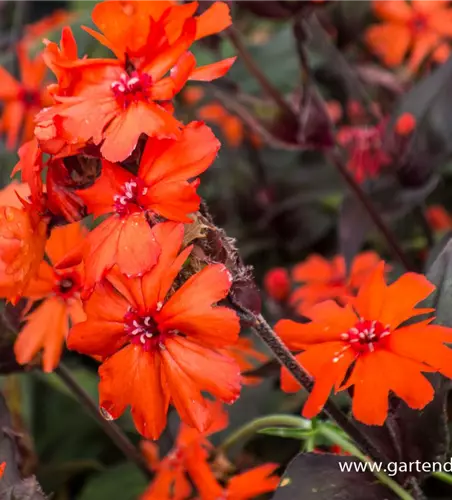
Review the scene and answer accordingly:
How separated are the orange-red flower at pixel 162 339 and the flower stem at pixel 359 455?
4.3 inches

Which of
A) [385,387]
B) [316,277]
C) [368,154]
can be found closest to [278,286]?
[316,277]

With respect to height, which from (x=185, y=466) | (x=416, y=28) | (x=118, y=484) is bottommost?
(x=118, y=484)

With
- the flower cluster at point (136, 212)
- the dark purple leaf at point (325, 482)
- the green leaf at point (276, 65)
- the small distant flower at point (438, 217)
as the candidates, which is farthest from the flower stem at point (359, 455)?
the green leaf at point (276, 65)

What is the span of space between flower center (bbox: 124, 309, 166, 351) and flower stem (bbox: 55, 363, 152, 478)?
0.16m

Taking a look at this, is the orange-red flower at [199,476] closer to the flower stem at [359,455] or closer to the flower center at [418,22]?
the flower stem at [359,455]

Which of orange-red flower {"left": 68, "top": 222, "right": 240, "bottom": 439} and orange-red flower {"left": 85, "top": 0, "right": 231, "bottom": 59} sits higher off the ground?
orange-red flower {"left": 85, "top": 0, "right": 231, "bottom": 59}

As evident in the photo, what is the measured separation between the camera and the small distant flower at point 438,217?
3.14 feet

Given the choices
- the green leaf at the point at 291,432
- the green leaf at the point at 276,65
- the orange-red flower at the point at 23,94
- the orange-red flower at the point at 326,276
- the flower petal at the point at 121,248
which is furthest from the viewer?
the green leaf at the point at 276,65

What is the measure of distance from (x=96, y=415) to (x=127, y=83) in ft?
0.88

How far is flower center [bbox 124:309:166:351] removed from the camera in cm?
38

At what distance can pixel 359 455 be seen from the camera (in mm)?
439

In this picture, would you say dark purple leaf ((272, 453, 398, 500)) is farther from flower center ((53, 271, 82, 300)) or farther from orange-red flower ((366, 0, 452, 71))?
orange-red flower ((366, 0, 452, 71))

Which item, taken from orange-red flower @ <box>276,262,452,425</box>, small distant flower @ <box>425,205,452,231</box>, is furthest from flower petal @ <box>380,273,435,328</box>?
small distant flower @ <box>425,205,452,231</box>

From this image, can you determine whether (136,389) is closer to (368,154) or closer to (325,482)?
(325,482)
